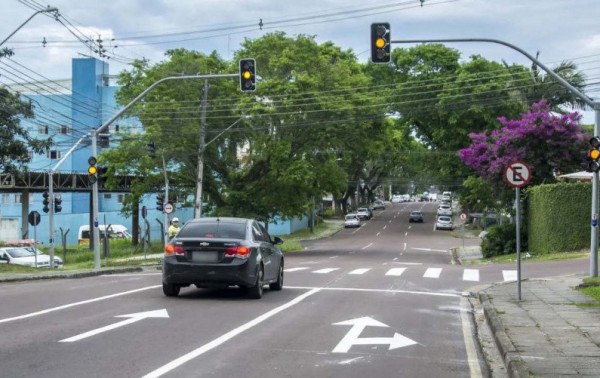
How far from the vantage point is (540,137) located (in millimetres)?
35094

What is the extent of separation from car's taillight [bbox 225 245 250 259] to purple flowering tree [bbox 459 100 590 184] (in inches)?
921

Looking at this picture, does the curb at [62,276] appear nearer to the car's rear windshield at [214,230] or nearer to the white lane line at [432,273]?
the car's rear windshield at [214,230]

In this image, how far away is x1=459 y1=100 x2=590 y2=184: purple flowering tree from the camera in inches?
1366

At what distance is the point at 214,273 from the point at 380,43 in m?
7.93

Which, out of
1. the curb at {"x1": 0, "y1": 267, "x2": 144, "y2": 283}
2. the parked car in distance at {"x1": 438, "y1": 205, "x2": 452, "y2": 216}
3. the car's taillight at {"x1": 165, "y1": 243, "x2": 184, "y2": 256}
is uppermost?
the car's taillight at {"x1": 165, "y1": 243, "x2": 184, "y2": 256}

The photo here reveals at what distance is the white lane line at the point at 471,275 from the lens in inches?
885

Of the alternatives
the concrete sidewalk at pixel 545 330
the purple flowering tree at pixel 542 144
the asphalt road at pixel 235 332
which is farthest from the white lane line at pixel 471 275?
the purple flowering tree at pixel 542 144

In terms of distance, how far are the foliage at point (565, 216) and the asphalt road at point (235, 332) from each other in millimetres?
14526

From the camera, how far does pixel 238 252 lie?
1430 centimetres

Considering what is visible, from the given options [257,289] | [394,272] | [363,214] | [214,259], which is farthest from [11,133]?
[363,214]

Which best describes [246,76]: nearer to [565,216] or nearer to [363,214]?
[565,216]

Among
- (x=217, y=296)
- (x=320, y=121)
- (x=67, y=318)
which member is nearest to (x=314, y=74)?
(x=320, y=121)

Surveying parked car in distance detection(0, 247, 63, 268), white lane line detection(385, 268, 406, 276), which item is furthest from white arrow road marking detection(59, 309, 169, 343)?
parked car in distance detection(0, 247, 63, 268)

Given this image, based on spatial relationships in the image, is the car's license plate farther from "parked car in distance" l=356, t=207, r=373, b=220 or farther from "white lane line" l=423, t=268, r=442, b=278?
"parked car in distance" l=356, t=207, r=373, b=220
